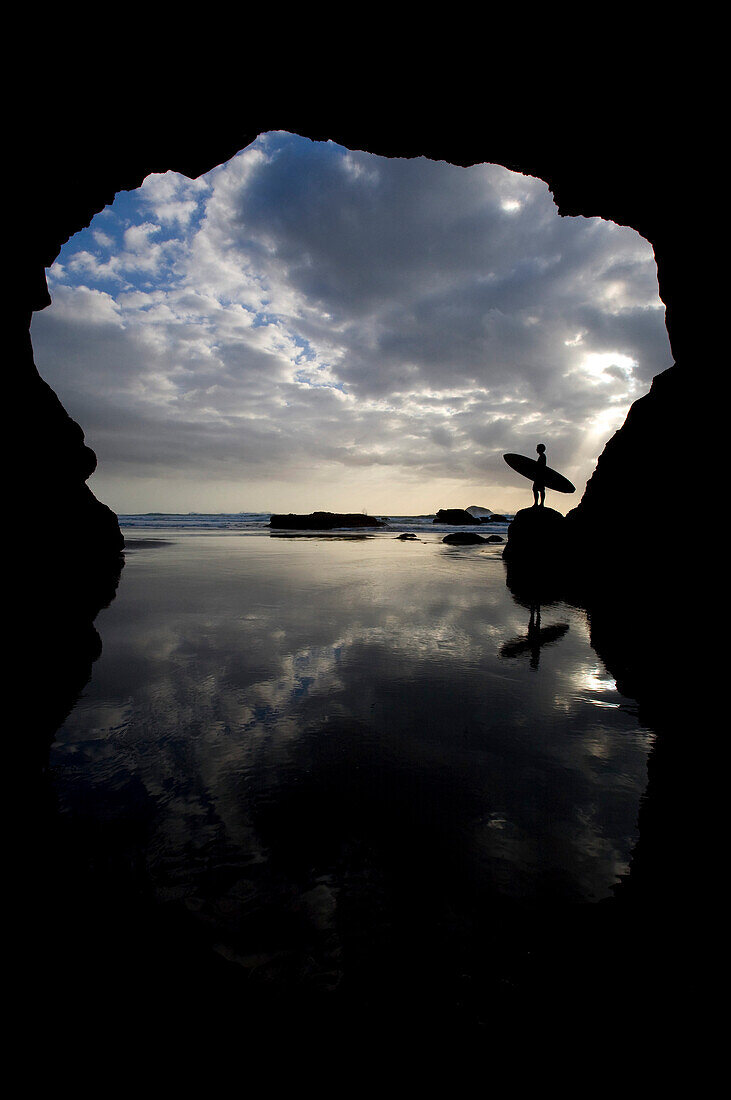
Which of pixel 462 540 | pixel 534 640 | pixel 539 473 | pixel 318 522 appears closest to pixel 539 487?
pixel 539 473

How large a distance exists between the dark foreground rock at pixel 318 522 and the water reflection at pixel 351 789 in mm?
28971

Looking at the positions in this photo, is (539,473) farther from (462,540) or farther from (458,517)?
(458,517)

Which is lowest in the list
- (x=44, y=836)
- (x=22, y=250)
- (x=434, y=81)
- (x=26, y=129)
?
(x=44, y=836)

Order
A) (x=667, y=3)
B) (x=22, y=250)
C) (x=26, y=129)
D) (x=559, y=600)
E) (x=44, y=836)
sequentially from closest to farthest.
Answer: (x=44, y=836)
(x=667, y=3)
(x=26, y=129)
(x=22, y=250)
(x=559, y=600)

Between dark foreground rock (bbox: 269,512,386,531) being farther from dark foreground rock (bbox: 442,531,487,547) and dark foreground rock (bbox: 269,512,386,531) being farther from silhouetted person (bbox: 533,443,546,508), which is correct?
silhouetted person (bbox: 533,443,546,508)

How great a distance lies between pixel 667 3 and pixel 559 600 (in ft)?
23.7

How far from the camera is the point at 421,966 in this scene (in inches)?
44.3

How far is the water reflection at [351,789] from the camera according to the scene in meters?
1.27

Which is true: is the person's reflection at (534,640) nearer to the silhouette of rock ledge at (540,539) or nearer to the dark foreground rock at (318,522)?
the silhouette of rock ledge at (540,539)

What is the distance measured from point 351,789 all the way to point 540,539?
11665mm

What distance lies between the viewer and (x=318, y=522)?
34594 mm

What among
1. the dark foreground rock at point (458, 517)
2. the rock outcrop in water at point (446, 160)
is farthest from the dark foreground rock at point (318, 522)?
the rock outcrop in water at point (446, 160)

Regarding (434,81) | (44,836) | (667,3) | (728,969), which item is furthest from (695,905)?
(434,81)

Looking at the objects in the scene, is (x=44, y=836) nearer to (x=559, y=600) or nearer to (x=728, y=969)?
(x=728, y=969)
